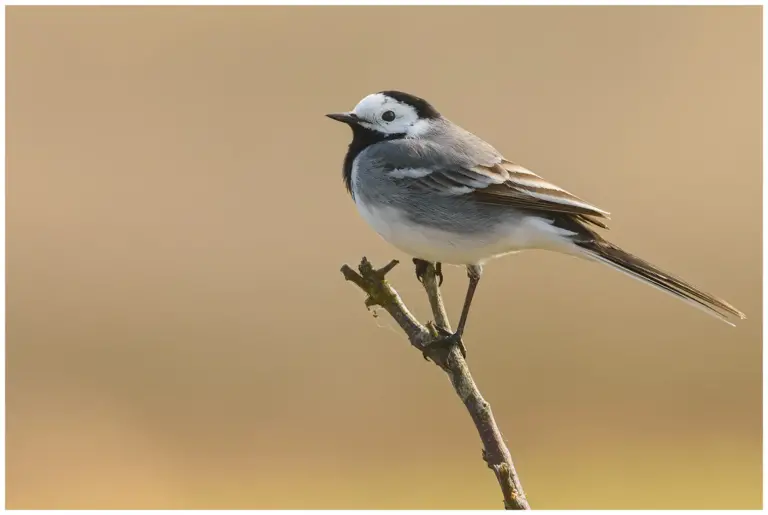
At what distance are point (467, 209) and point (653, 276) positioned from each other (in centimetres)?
85

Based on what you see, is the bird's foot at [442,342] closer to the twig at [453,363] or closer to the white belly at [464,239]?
the twig at [453,363]

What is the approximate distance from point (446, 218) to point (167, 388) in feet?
12.3

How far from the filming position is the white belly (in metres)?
4.38

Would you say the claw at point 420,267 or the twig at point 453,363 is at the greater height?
the claw at point 420,267

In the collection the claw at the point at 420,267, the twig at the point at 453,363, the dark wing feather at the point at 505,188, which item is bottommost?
the twig at the point at 453,363

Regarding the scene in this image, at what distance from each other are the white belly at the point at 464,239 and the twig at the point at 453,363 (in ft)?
0.69

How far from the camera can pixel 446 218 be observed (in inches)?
175

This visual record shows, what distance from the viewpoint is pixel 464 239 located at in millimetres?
4402

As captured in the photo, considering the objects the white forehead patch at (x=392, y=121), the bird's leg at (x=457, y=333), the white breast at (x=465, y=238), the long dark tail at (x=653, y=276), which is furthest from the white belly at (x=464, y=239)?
the white forehead patch at (x=392, y=121)

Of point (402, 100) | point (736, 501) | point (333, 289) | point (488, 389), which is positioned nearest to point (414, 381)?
point (488, 389)

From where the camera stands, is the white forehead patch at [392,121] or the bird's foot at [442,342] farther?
the white forehead patch at [392,121]

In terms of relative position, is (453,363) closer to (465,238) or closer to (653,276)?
(465,238)

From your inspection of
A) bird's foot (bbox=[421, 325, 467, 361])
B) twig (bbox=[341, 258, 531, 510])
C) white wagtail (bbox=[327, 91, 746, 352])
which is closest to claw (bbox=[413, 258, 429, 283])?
white wagtail (bbox=[327, 91, 746, 352])

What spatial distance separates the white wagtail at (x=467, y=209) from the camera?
171 inches
